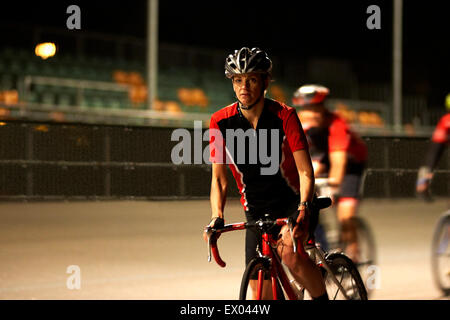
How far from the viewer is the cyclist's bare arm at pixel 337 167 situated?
698 cm

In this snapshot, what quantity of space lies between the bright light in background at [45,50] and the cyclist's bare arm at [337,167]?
55.6ft

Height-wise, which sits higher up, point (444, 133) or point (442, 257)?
point (444, 133)

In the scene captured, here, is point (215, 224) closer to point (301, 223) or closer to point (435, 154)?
point (301, 223)

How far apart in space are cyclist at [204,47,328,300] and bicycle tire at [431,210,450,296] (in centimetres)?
345

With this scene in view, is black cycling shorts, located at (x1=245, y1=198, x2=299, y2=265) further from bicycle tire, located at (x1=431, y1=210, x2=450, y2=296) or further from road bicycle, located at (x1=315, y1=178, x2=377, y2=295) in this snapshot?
bicycle tire, located at (x1=431, y1=210, x2=450, y2=296)

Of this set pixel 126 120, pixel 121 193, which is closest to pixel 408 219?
pixel 121 193

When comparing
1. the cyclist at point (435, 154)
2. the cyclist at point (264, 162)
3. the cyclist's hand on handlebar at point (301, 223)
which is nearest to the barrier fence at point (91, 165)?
the cyclist at point (435, 154)

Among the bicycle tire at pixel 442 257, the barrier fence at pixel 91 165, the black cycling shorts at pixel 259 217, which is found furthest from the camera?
the barrier fence at pixel 91 165

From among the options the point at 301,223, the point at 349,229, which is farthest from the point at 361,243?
the point at 301,223

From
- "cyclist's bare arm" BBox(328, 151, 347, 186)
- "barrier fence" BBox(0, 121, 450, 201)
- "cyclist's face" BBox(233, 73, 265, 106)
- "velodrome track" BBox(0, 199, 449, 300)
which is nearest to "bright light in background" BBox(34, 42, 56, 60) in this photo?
"velodrome track" BBox(0, 199, 449, 300)

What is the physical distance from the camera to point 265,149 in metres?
4.13

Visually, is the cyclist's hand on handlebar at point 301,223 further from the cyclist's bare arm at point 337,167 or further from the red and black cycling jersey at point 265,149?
the cyclist's bare arm at point 337,167

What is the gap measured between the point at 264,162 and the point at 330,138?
313cm

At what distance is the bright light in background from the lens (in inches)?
898
